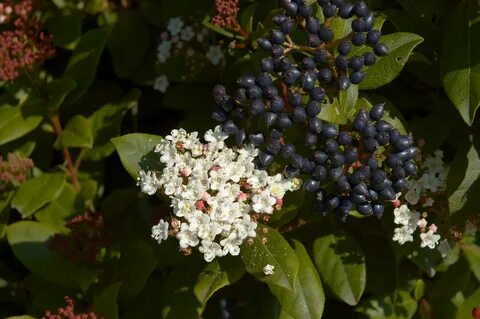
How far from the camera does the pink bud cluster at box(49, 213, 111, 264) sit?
4.12 metres

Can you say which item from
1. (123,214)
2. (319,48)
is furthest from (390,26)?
(123,214)

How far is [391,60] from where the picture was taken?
3.32 meters

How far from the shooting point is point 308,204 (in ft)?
12.1

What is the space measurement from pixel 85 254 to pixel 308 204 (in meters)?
1.32

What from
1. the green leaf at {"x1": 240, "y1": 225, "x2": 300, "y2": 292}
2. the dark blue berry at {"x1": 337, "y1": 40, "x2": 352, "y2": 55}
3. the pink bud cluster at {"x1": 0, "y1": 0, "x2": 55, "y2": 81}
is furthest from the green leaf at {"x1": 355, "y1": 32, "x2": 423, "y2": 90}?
the pink bud cluster at {"x1": 0, "y1": 0, "x2": 55, "y2": 81}

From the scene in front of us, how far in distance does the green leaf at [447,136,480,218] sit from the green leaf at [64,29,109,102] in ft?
6.76

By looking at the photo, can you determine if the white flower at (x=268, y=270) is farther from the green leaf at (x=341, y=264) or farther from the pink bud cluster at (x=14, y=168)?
the pink bud cluster at (x=14, y=168)

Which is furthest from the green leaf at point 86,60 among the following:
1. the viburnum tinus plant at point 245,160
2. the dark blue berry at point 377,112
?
the dark blue berry at point 377,112

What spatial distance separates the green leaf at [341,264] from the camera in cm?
368

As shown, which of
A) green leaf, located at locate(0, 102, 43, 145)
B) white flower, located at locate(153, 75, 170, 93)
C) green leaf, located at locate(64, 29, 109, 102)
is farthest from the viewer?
white flower, located at locate(153, 75, 170, 93)

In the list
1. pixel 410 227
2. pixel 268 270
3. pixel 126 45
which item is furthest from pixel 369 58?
pixel 126 45

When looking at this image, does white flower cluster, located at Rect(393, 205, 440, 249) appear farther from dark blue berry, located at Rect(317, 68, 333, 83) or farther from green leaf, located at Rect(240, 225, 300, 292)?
dark blue berry, located at Rect(317, 68, 333, 83)

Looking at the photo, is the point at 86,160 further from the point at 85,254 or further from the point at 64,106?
the point at 85,254

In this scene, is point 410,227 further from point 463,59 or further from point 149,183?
point 149,183
